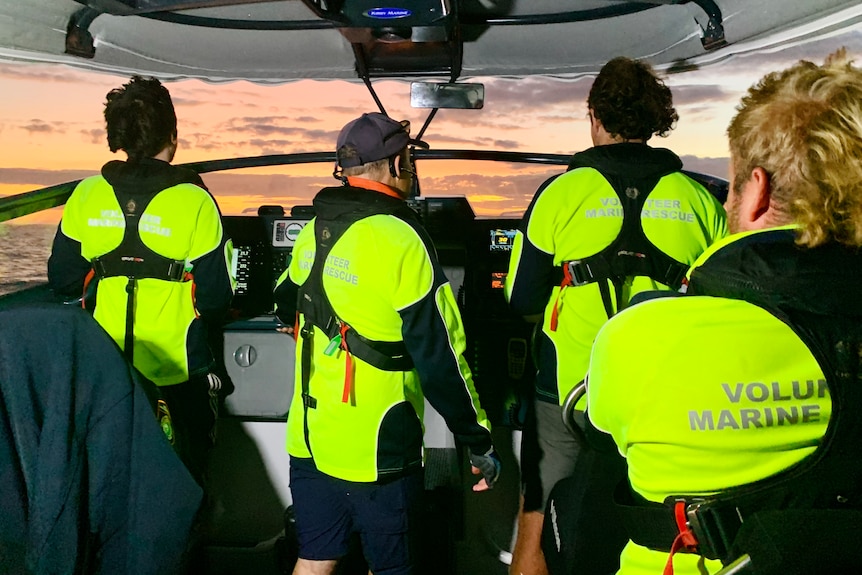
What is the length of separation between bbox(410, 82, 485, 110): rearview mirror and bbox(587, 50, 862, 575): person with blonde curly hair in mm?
1748

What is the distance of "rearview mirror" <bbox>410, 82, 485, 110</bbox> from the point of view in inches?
96.7

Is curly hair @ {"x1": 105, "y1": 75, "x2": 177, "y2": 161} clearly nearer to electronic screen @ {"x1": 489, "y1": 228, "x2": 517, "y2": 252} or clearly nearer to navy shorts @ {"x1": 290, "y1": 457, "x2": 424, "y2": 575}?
navy shorts @ {"x1": 290, "y1": 457, "x2": 424, "y2": 575}

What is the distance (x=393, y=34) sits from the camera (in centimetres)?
238

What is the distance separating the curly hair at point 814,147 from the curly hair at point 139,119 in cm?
175

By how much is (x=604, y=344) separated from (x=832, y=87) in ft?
1.37

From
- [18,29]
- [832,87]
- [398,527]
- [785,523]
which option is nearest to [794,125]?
[832,87]

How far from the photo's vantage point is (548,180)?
5.78 ft

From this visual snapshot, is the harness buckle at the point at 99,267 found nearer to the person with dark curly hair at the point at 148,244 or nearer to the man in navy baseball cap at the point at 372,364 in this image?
the person with dark curly hair at the point at 148,244

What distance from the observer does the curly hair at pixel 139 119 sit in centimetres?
199

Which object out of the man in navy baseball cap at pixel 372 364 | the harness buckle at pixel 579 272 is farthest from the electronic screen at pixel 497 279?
the man in navy baseball cap at pixel 372 364

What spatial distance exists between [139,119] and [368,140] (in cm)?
85

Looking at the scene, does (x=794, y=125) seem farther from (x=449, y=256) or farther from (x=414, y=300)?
(x=449, y=256)

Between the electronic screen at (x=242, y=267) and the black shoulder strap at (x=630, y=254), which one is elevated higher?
the black shoulder strap at (x=630, y=254)

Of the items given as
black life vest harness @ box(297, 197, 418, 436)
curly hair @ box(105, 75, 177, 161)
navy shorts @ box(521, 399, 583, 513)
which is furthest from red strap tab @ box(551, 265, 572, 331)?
curly hair @ box(105, 75, 177, 161)
